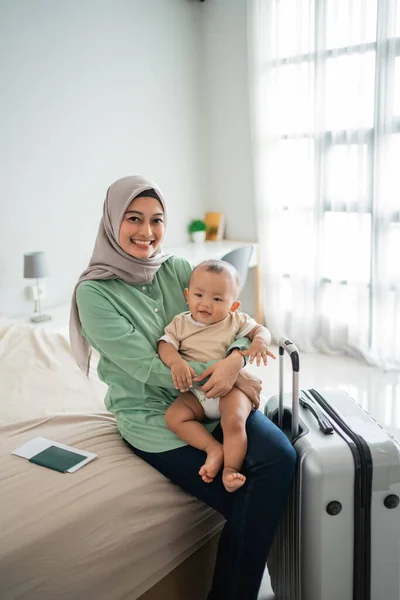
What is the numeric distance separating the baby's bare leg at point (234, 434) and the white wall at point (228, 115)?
9.97 ft

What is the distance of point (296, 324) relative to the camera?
4293 mm

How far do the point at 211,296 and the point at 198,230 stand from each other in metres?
2.89

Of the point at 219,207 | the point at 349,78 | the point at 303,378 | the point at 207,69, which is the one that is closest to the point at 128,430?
the point at 303,378

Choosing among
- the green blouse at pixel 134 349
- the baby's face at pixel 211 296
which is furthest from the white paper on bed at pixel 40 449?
the baby's face at pixel 211 296

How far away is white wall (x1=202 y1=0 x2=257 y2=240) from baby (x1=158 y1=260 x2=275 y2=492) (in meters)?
2.81

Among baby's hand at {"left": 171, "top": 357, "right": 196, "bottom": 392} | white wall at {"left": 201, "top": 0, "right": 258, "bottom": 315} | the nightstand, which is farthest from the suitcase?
white wall at {"left": 201, "top": 0, "right": 258, "bottom": 315}

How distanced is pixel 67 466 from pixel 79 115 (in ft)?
8.75

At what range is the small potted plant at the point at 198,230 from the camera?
15.1 feet

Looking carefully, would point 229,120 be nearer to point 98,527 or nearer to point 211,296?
point 211,296

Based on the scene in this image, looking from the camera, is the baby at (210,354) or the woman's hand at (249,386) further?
the woman's hand at (249,386)

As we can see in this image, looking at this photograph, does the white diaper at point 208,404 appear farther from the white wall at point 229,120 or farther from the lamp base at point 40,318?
the white wall at point 229,120

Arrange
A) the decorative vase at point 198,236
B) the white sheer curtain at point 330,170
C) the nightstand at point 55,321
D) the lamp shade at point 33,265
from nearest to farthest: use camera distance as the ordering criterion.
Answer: the nightstand at point 55,321, the lamp shade at point 33,265, the white sheer curtain at point 330,170, the decorative vase at point 198,236

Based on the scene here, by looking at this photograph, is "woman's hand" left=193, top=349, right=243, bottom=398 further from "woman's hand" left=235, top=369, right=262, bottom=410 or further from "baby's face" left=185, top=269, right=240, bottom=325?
"baby's face" left=185, top=269, right=240, bottom=325

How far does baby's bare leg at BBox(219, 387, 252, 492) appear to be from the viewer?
1495 mm
